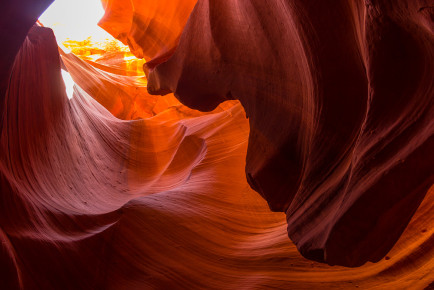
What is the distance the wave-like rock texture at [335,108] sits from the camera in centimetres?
144

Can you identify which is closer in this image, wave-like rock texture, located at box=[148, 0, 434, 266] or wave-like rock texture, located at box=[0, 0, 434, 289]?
wave-like rock texture, located at box=[148, 0, 434, 266]

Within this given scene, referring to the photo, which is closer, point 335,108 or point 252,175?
point 335,108

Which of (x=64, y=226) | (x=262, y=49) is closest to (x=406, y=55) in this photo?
(x=262, y=49)

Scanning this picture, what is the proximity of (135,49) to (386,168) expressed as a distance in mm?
8009

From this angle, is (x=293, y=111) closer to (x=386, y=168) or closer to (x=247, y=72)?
(x=247, y=72)

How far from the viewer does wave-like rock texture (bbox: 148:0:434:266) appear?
1442 millimetres

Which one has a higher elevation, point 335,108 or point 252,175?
point 335,108

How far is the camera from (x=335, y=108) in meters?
2.08

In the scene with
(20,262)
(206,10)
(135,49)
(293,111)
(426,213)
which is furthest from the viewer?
(135,49)

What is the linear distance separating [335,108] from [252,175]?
3.16ft

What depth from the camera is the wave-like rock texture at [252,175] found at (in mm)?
1549

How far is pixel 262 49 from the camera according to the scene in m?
2.79

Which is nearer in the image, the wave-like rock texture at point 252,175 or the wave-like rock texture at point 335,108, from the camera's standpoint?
the wave-like rock texture at point 335,108

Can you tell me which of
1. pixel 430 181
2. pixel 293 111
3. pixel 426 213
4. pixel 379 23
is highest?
pixel 379 23
